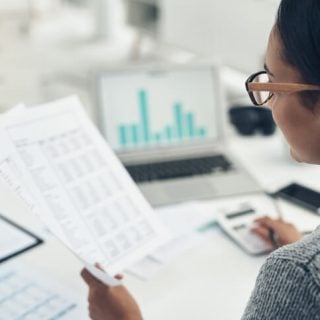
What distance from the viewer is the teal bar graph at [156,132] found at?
153 cm

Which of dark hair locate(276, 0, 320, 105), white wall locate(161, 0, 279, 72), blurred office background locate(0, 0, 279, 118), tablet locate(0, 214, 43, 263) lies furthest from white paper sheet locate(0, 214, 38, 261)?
white wall locate(161, 0, 279, 72)

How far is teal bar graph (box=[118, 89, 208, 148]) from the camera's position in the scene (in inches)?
60.1

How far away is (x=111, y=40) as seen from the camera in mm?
4727

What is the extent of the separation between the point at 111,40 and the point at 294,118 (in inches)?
161

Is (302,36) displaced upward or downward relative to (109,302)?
upward

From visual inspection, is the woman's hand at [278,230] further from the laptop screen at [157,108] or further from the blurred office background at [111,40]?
the blurred office background at [111,40]

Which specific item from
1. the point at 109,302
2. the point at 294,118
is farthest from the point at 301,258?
the point at 109,302

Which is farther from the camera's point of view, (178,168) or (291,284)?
(178,168)

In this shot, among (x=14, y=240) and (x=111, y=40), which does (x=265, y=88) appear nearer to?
(x=14, y=240)

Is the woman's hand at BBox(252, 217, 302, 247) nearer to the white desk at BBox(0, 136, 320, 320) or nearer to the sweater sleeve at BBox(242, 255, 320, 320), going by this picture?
the white desk at BBox(0, 136, 320, 320)

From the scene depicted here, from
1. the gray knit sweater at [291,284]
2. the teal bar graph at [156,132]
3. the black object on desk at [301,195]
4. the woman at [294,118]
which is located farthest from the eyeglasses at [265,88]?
the teal bar graph at [156,132]

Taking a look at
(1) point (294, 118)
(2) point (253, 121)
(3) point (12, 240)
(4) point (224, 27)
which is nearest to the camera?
(1) point (294, 118)

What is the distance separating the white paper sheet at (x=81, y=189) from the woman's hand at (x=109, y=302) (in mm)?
35

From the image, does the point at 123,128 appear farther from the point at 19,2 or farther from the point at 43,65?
the point at 43,65
